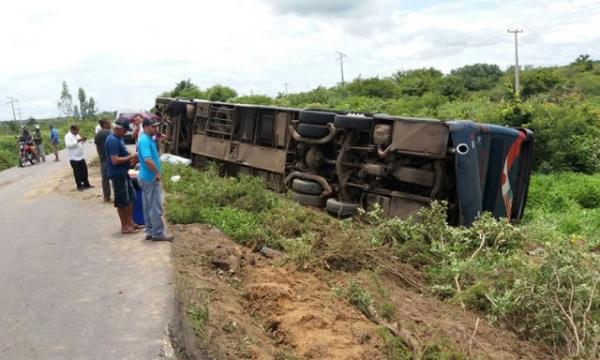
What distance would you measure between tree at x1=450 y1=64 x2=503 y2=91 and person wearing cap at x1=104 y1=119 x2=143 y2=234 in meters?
46.0

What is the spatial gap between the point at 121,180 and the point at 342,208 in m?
4.34

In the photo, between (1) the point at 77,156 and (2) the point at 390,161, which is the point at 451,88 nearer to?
(2) the point at 390,161

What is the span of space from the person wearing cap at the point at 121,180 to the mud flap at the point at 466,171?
16.4 ft

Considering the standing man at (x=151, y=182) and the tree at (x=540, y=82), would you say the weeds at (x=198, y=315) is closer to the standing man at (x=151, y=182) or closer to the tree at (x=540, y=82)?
the standing man at (x=151, y=182)

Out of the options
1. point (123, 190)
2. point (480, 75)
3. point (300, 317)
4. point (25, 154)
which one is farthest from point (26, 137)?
point (480, 75)

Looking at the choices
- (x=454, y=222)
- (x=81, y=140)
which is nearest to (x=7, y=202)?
Answer: (x=81, y=140)

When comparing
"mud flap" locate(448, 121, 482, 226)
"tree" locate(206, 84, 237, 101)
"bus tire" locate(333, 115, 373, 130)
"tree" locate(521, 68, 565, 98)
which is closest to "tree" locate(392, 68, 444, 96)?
"tree" locate(521, 68, 565, 98)

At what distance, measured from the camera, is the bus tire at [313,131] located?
40.3ft

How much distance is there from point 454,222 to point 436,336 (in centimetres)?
487

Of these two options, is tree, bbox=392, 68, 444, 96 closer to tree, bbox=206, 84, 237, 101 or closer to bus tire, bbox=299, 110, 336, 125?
tree, bbox=206, 84, 237, 101

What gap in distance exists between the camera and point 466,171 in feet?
32.0

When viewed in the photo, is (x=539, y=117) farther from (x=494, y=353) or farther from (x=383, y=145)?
(x=494, y=353)

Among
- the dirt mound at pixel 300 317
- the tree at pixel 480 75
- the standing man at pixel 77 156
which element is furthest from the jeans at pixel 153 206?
the tree at pixel 480 75

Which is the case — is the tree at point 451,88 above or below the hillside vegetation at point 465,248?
above
